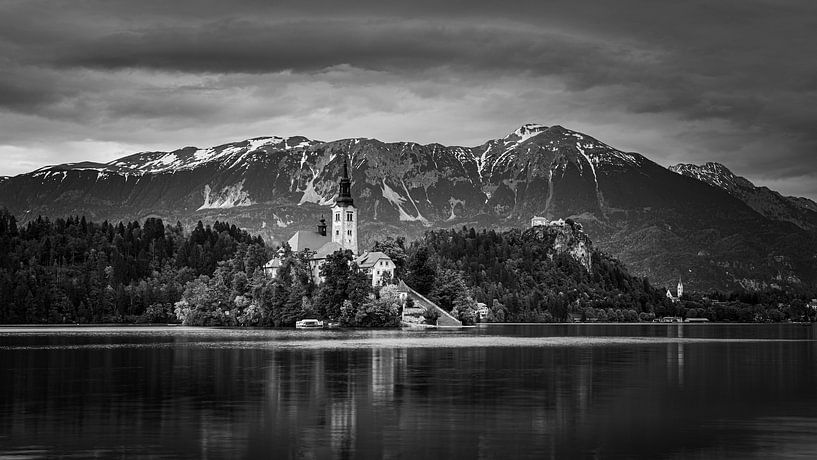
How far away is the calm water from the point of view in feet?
129

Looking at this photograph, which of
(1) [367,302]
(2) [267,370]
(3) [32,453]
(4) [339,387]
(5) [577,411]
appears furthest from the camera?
(1) [367,302]

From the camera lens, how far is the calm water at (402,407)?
129ft

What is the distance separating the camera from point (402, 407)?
52.2 meters

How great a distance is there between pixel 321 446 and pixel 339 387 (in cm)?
2368

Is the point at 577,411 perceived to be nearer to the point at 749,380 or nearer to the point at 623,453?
the point at 623,453

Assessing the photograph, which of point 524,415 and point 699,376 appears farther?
point 699,376

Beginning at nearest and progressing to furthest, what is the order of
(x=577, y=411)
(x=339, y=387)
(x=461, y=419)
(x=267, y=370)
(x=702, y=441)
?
(x=702, y=441) < (x=461, y=419) < (x=577, y=411) < (x=339, y=387) < (x=267, y=370)

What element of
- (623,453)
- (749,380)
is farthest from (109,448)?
(749,380)

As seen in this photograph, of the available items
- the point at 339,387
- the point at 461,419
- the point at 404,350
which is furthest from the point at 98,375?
the point at 404,350

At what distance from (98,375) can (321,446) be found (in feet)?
123

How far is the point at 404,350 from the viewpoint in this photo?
10719cm

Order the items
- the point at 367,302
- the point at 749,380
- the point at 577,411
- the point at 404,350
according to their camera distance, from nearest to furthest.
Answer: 1. the point at 577,411
2. the point at 749,380
3. the point at 404,350
4. the point at 367,302

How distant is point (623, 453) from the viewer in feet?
125

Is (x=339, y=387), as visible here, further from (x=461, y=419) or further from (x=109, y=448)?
(x=109, y=448)
